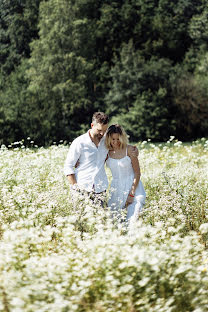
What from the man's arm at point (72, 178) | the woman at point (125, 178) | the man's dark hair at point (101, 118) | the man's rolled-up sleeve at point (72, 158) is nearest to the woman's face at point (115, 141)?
the woman at point (125, 178)

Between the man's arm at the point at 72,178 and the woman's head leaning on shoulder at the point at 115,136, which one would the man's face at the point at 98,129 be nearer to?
the woman's head leaning on shoulder at the point at 115,136

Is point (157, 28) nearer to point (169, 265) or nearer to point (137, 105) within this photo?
point (137, 105)

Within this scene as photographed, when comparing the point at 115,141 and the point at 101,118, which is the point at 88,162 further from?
the point at 101,118

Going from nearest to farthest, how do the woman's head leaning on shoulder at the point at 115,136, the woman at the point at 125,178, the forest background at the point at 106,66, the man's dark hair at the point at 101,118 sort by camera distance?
the man's dark hair at the point at 101,118
the woman's head leaning on shoulder at the point at 115,136
the woman at the point at 125,178
the forest background at the point at 106,66

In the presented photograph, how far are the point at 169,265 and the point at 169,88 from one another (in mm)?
36070

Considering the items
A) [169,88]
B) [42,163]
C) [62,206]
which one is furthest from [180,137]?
[62,206]

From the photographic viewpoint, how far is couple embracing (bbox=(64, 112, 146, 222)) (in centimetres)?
545

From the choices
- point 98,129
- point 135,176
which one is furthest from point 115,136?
point 135,176

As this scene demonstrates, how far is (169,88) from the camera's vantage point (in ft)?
127

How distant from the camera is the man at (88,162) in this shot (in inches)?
215

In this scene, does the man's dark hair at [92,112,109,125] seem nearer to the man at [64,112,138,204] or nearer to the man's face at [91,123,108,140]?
the man's face at [91,123,108,140]

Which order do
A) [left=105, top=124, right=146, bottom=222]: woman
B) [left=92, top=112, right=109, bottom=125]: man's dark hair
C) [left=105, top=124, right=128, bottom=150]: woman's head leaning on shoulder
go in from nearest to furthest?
[left=92, top=112, right=109, bottom=125]: man's dark hair < [left=105, top=124, right=128, bottom=150]: woman's head leaning on shoulder < [left=105, top=124, right=146, bottom=222]: woman

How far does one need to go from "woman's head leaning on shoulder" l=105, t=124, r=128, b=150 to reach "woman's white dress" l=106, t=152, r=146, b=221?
0.21 metres

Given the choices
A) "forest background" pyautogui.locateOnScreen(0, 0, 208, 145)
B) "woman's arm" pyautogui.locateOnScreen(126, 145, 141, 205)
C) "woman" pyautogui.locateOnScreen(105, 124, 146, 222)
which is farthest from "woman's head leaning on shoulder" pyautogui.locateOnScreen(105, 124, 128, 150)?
"forest background" pyautogui.locateOnScreen(0, 0, 208, 145)
